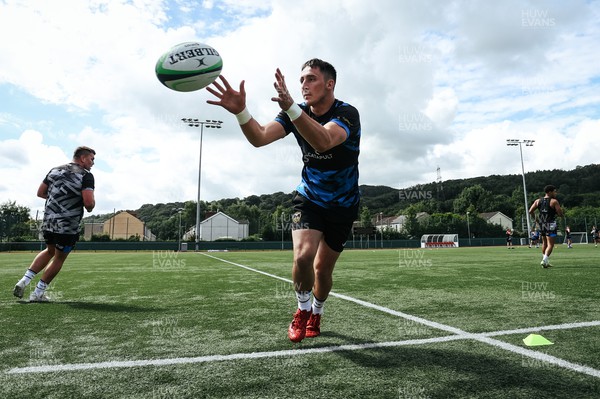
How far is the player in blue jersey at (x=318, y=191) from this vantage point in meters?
3.29

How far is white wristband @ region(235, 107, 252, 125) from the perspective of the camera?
2984mm

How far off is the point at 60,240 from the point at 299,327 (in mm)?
4198

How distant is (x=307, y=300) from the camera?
3396 mm

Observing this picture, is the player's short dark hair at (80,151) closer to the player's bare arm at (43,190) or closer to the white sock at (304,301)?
the player's bare arm at (43,190)

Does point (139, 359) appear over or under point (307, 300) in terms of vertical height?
under

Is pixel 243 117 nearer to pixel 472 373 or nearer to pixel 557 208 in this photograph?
pixel 472 373

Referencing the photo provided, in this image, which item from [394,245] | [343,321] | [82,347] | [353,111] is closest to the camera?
[82,347]

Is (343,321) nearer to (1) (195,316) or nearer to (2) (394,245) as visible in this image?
(1) (195,316)

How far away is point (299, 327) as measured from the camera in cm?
325

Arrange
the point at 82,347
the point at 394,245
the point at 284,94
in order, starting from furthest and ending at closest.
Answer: the point at 394,245 → the point at 82,347 → the point at 284,94

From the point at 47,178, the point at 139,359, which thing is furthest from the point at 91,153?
the point at 139,359

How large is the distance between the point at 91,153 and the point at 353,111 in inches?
176

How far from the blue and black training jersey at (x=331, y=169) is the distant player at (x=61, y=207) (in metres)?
3.68

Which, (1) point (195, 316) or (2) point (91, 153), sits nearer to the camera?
(1) point (195, 316)
